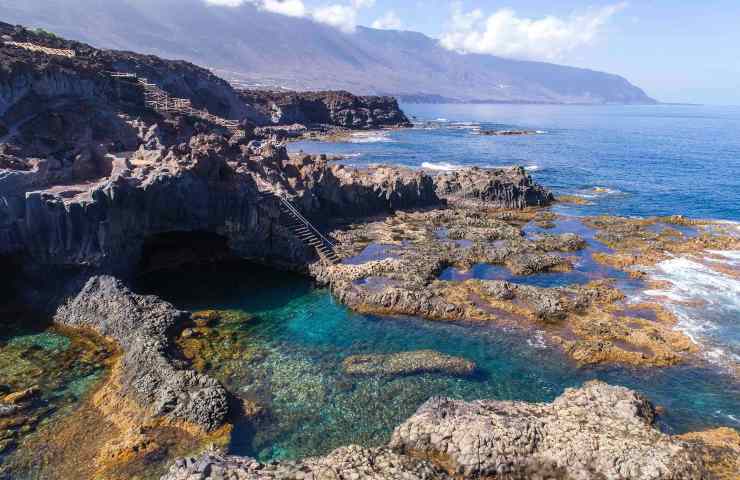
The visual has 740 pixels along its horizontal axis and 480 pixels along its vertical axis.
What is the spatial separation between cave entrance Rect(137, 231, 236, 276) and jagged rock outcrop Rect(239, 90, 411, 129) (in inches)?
3485

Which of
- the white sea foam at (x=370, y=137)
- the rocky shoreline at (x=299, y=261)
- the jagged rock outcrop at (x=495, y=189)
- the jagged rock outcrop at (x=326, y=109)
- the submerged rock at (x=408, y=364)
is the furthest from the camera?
the jagged rock outcrop at (x=326, y=109)

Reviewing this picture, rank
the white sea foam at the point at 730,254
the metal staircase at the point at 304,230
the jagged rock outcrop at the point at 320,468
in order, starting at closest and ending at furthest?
the jagged rock outcrop at the point at 320,468 < the metal staircase at the point at 304,230 < the white sea foam at the point at 730,254

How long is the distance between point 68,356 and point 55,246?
7117mm

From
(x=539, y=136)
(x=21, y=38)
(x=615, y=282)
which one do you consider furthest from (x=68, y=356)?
(x=539, y=136)

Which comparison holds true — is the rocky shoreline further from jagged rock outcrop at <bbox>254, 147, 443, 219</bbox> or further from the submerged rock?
jagged rock outcrop at <bbox>254, 147, 443, 219</bbox>

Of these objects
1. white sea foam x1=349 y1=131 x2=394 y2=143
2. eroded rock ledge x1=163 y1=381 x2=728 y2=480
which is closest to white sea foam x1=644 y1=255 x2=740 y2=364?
eroded rock ledge x1=163 y1=381 x2=728 y2=480

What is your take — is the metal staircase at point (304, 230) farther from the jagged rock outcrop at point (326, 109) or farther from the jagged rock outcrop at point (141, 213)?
the jagged rock outcrop at point (326, 109)

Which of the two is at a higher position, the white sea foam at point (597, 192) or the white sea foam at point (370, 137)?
the white sea foam at point (370, 137)

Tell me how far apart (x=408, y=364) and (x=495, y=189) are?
3414 cm

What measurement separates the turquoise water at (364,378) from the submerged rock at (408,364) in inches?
15.0

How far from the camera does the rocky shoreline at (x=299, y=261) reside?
15703 mm

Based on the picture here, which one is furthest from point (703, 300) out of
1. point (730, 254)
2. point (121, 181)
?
point (121, 181)

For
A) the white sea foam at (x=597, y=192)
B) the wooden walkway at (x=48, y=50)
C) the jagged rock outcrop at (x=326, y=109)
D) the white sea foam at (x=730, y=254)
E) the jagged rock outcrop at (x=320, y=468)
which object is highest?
the wooden walkway at (x=48, y=50)

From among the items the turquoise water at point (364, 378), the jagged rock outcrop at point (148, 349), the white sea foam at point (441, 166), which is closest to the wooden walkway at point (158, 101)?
the white sea foam at point (441, 166)
